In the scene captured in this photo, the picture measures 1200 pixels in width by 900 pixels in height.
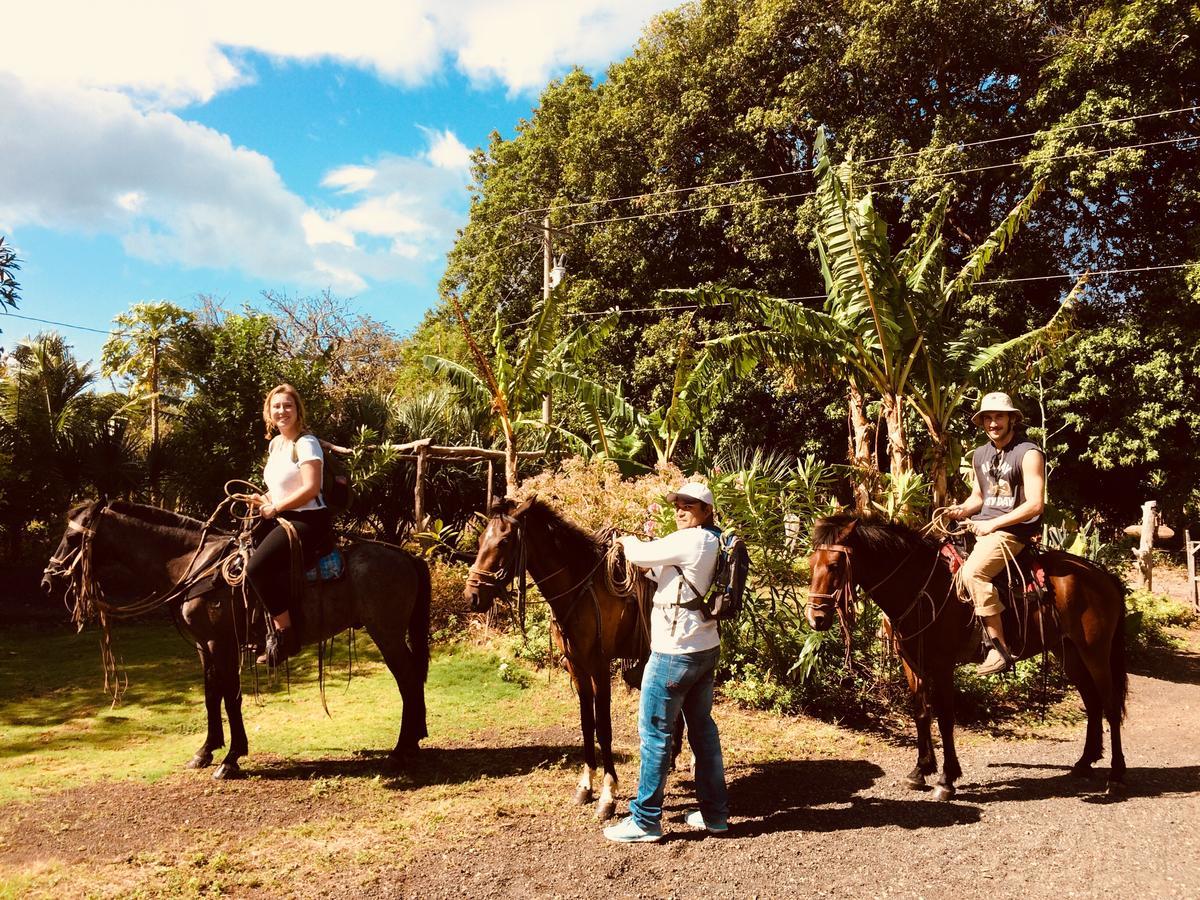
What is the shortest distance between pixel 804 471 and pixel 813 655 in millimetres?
1759

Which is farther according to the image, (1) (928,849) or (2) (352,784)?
(2) (352,784)

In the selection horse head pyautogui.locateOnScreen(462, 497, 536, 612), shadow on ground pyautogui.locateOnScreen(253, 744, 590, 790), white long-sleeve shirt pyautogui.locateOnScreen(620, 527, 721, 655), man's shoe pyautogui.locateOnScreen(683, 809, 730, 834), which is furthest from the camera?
shadow on ground pyautogui.locateOnScreen(253, 744, 590, 790)

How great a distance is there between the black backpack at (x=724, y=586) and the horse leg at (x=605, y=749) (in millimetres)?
1147

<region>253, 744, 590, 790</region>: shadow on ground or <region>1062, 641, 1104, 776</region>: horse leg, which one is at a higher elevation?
<region>1062, 641, 1104, 776</region>: horse leg

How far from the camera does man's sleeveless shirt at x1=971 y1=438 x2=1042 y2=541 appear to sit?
17.8 ft

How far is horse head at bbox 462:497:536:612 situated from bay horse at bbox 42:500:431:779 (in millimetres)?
1501

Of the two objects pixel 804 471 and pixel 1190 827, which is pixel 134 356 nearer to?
pixel 804 471

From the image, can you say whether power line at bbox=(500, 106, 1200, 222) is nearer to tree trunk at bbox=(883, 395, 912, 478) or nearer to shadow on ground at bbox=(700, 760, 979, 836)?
tree trunk at bbox=(883, 395, 912, 478)

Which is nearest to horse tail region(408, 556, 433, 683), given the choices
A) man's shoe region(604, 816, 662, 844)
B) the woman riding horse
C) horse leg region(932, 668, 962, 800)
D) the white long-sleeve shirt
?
the woman riding horse

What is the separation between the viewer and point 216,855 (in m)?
4.48

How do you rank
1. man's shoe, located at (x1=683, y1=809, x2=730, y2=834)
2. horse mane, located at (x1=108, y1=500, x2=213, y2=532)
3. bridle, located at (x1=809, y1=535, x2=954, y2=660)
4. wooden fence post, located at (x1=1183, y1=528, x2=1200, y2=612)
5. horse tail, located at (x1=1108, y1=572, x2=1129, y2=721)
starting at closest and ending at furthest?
man's shoe, located at (x1=683, y1=809, x2=730, y2=834)
bridle, located at (x1=809, y1=535, x2=954, y2=660)
horse tail, located at (x1=1108, y1=572, x2=1129, y2=721)
horse mane, located at (x1=108, y1=500, x2=213, y2=532)
wooden fence post, located at (x1=1183, y1=528, x2=1200, y2=612)

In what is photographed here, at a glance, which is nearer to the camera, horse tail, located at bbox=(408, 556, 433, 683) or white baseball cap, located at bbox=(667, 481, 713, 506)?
white baseball cap, located at bbox=(667, 481, 713, 506)

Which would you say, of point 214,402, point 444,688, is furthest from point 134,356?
point 444,688

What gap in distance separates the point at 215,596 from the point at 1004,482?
5.93 meters
